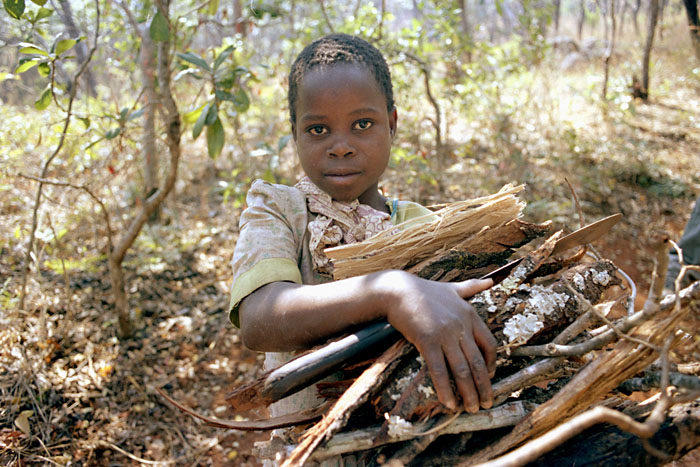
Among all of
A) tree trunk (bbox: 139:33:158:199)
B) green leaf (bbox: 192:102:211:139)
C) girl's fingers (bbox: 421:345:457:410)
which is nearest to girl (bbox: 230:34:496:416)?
girl's fingers (bbox: 421:345:457:410)

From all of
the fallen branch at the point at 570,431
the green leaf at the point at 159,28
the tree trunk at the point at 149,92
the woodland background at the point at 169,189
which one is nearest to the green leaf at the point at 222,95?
the woodland background at the point at 169,189

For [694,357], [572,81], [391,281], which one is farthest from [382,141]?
[572,81]

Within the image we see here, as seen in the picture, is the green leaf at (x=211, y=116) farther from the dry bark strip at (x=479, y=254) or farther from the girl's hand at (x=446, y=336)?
the girl's hand at (x=446, y=336)

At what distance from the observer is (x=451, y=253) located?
1.18 meters

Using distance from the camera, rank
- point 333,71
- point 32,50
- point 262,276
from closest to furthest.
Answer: point 262,276 → point 333,71 → point 32,50

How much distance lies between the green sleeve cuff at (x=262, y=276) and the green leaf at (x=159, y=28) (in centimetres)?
164

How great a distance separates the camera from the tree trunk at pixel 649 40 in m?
6.70

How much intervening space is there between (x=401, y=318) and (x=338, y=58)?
2.69 ft

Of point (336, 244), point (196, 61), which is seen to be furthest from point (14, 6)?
point (336, 244)

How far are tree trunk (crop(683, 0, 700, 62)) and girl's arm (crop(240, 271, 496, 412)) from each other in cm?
722

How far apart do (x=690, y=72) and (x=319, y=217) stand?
8.27 m

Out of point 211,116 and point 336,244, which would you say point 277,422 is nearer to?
point 336,244

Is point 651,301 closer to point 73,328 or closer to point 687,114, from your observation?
point 73,328

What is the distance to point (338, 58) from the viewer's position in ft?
4.43
